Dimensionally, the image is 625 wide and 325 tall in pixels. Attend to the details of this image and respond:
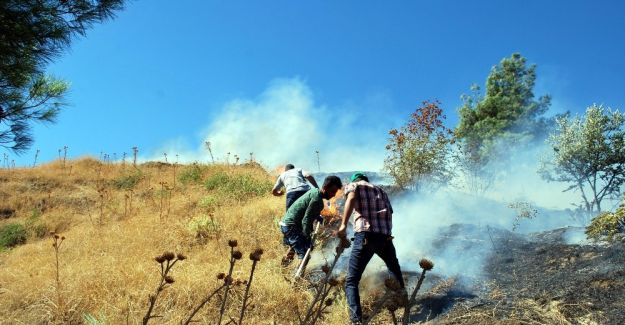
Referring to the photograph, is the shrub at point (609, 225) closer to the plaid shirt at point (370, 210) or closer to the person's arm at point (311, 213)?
the plaid shirt at point (370, 210)

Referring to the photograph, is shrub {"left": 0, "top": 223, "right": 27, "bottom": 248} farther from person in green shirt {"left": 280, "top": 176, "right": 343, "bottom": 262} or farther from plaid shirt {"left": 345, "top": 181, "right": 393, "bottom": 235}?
plaid shirt {"left": 345, "top": 181, "right": 393, "bottom": 235}

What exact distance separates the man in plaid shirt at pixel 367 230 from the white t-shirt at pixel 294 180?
7.66 ft

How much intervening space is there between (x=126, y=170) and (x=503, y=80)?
52.4 ft

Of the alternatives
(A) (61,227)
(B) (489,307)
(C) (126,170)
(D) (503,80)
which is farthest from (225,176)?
(D) (503,80)

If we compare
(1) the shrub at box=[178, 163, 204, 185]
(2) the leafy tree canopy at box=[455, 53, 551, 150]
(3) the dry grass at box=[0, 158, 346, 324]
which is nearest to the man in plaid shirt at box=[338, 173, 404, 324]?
(3) the dry grass at box=[0, 158, 346, 324]

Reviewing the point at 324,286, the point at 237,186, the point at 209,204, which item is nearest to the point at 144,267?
the point at 209,204

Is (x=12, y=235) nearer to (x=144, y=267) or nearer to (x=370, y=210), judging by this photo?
(x=144, y=267)

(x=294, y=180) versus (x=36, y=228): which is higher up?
(x=294, y=180)

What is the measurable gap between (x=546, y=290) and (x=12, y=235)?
34.1 ft

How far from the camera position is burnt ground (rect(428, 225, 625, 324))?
4074 mm

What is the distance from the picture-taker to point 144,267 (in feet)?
19.0

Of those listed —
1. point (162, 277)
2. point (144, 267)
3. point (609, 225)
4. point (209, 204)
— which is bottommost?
point (144, 267)

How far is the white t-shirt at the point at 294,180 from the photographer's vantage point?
6988mm

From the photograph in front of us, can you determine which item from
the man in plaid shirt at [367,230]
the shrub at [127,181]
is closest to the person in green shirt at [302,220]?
the man in plaid shirt at [367,230]
